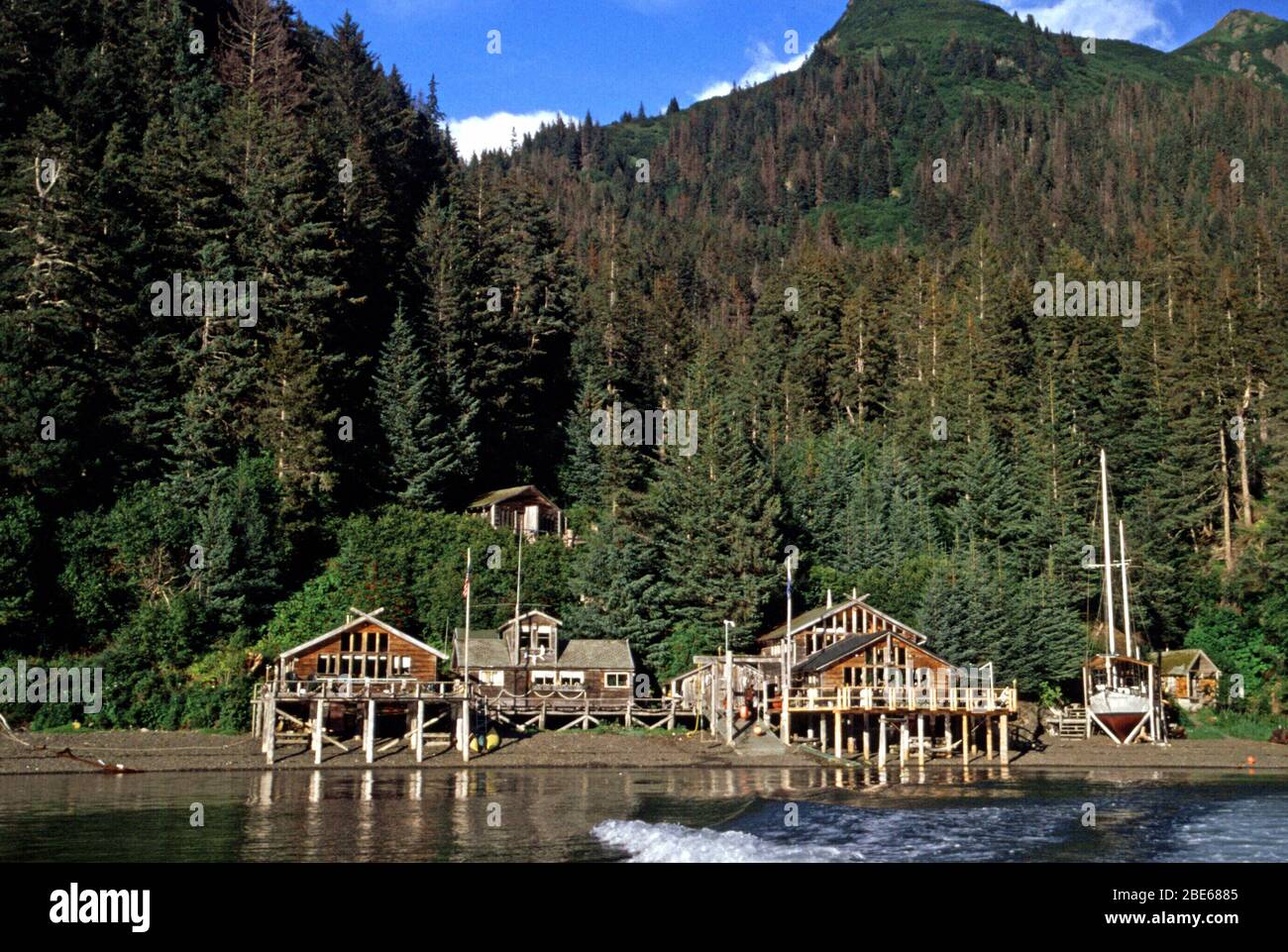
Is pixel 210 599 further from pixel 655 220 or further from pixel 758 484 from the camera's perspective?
pixel 655 220

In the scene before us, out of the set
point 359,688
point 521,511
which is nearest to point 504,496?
point 521,511

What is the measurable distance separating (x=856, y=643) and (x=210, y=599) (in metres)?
32.8

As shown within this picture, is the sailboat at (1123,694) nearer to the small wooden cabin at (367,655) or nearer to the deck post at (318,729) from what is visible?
the small wooden cabin at (367,655)

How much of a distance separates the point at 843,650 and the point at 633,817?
2771 cm

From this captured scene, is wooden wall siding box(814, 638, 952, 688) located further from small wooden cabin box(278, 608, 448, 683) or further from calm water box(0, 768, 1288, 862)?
small wooden cabin box(278, 608, 448, 683)

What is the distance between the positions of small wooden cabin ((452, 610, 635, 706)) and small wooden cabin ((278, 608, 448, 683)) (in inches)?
148

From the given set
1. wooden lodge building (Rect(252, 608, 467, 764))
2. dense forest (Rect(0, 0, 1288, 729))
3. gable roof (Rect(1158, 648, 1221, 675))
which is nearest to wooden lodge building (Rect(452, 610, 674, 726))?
wooden lodge building (Rect(252, 608, 467, 764))

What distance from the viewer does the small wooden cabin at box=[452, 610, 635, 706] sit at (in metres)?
61.8

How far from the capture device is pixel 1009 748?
6191 centimetres

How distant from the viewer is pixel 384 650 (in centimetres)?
5819

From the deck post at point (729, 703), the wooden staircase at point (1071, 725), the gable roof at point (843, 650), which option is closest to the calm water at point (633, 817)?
the deck post at point (729, 703)

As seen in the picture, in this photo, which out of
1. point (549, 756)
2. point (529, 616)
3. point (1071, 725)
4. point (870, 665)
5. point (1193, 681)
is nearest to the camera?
point (549, 756)

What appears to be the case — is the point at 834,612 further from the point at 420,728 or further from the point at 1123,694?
the point at 420,728

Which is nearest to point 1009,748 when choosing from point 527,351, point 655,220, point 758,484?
point 758,484
